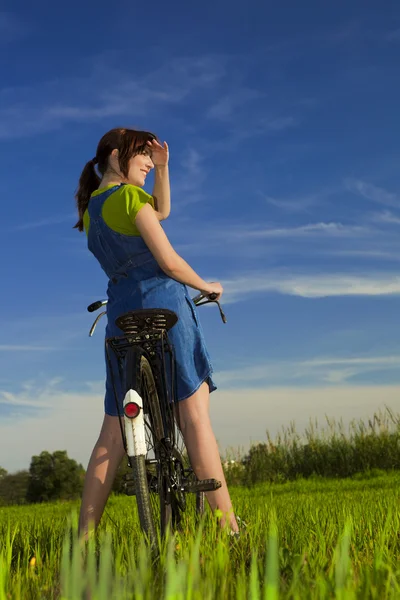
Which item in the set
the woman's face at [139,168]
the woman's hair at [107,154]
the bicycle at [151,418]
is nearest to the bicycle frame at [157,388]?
the bicycle at [151,418]

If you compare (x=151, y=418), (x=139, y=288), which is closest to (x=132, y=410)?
(x=151, y=418)

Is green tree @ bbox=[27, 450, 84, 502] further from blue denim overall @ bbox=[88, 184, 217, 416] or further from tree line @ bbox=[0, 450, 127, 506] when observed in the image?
blue denim overall @ bbox=[88, 184, 217, 416]

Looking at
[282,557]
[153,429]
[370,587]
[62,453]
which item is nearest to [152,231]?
[153,429]

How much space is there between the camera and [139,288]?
13.6ft

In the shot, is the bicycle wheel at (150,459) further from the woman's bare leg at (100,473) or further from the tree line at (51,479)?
the tree line at (51,479)

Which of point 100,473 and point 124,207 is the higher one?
point 124,207

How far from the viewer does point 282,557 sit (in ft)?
10.5

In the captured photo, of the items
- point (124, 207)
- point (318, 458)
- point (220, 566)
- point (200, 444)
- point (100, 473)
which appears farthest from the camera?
point (318, 458)

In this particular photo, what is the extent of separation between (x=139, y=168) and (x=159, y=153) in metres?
0.19

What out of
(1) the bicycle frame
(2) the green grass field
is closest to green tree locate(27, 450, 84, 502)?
(2) the green grass field

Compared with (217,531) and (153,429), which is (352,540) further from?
(153,429)

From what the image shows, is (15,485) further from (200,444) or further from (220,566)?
(220,566)

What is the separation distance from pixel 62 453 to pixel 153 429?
567 inches

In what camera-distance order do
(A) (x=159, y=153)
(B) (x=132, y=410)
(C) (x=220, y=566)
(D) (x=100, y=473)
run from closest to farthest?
1. (C) (x=220, y=566)
2. (B) (x=132, y=410)
3. (D) (x=100, y=473)
4. (A) (x=159, y=153)
